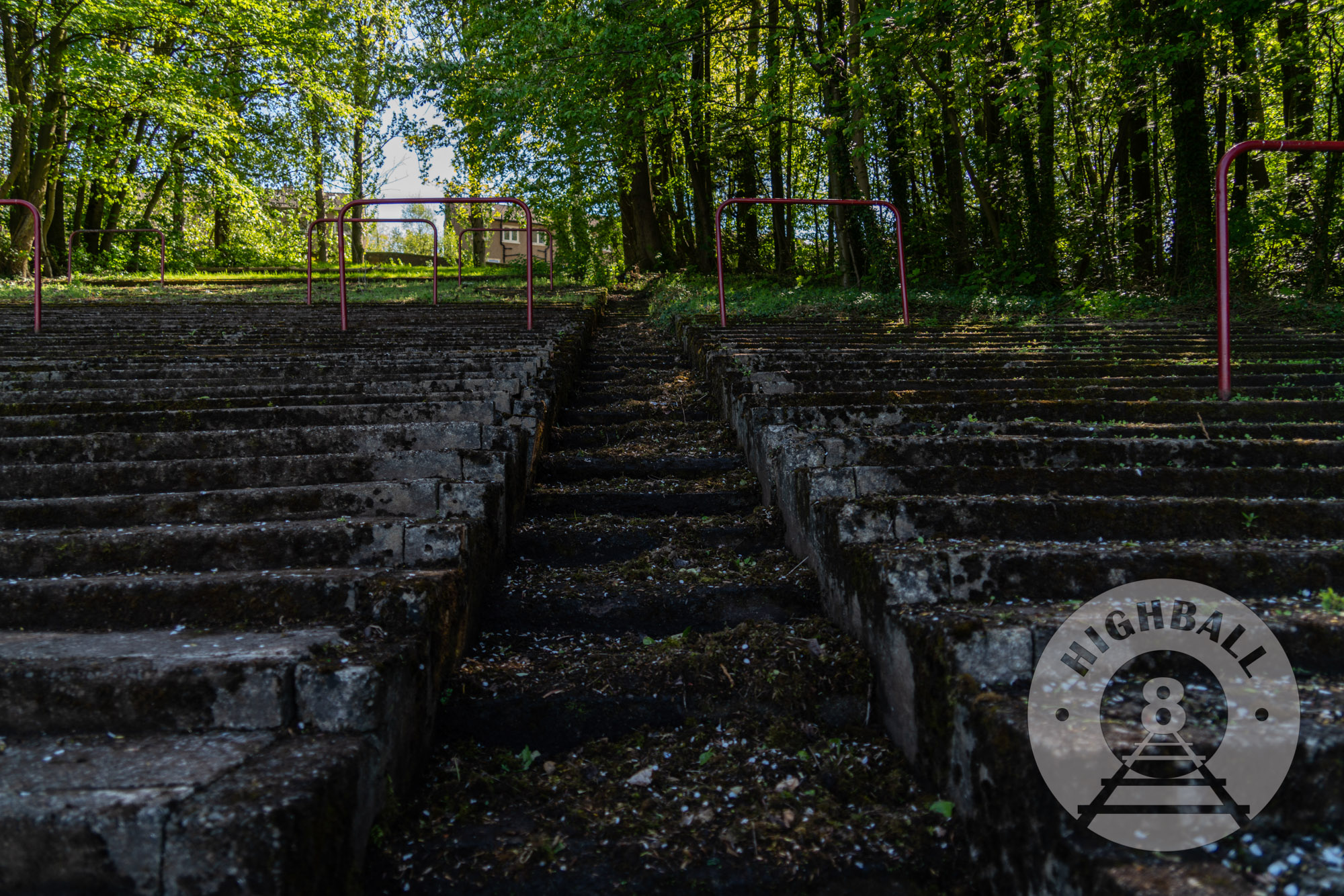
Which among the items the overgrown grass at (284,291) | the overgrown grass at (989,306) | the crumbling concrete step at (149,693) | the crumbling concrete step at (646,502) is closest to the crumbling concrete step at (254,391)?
the crumbling concrete step at (646,502)

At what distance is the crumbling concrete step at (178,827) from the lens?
1.31 metres

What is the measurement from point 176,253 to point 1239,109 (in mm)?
27814

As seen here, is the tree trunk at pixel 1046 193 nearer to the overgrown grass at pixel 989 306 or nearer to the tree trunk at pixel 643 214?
the overgrown grass at pixel 989 306

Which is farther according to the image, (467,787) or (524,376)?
(524,376)

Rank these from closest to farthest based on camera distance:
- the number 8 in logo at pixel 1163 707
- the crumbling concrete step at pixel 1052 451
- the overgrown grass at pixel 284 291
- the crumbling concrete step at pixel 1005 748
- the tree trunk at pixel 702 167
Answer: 1. the crumbling concrete step at pixel 1005 748
2. the number 8 in logo at pixel 1163 707
3. the crumbling concrete step at pixel 1052 451
4. the overgrown grass at pixel 284 291
5. the tree trunk at pixel 702 167

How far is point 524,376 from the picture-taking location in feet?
15.0

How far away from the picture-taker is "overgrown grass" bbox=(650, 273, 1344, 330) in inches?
344

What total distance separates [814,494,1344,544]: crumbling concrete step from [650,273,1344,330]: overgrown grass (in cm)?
595

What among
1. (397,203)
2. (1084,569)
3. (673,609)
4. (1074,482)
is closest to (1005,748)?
(1084,569)

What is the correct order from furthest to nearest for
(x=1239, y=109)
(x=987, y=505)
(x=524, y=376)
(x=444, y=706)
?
(x=1239, y=109) < (x=524, y=376) < (x=987, y=505) < (x=444, y=706)

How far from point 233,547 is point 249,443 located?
1.09 metres

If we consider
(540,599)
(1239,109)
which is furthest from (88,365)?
(1239,109)

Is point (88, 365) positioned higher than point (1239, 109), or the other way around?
point (1239, 109)

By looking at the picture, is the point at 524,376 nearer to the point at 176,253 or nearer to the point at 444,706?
the point at 444,706
